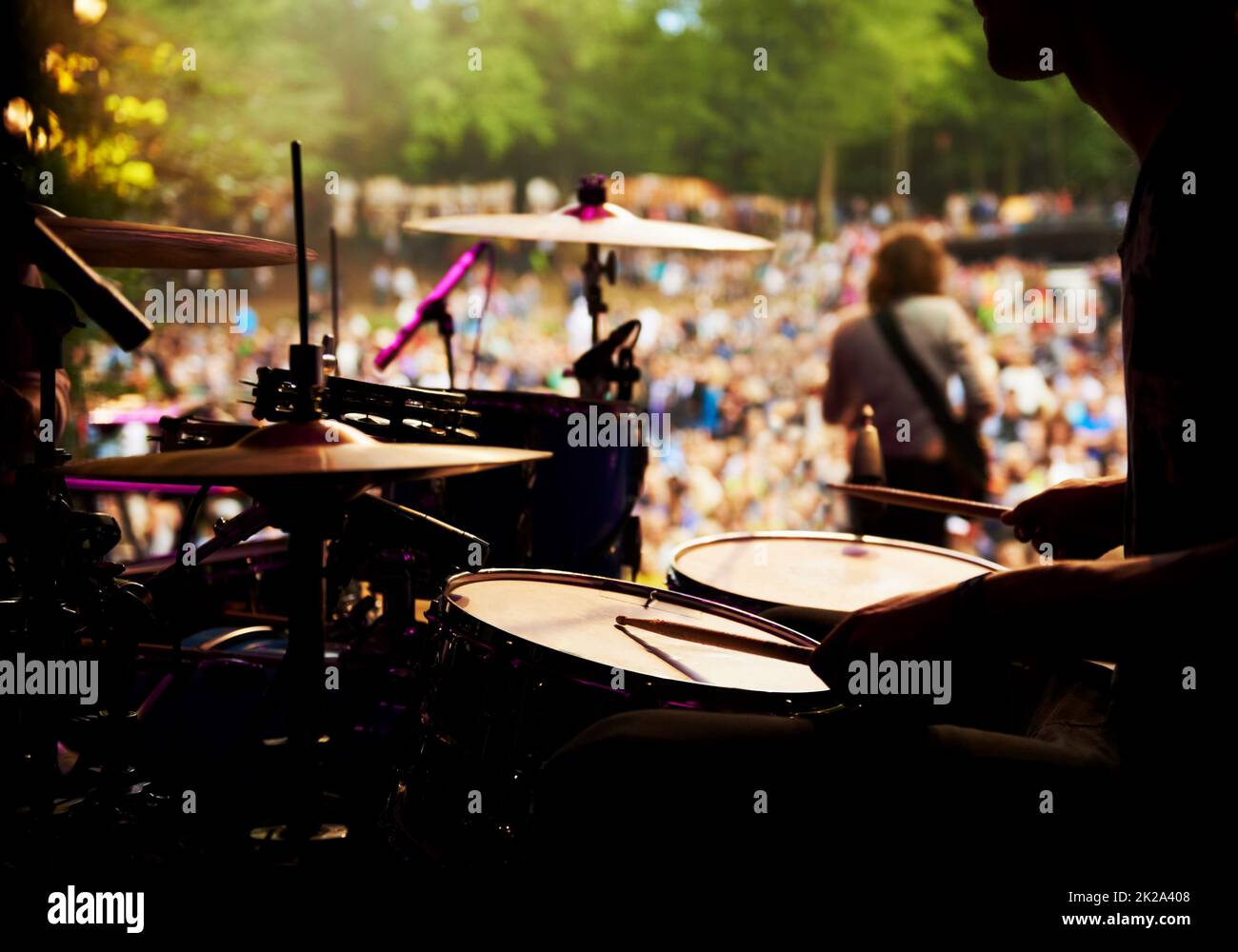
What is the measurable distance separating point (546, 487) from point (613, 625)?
3.59ft

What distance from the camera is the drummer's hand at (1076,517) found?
5.45 ft

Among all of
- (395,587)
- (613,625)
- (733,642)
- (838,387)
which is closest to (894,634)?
(733,642)

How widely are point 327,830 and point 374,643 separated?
0.84 m

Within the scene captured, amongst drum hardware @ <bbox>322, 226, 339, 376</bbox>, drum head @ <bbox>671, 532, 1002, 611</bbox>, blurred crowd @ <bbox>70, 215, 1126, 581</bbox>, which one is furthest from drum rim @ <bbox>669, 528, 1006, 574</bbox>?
blurred crowd @ <bbox>70, 215, 1126, 581</bbox>

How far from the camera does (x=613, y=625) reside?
Result: 5.73 feet

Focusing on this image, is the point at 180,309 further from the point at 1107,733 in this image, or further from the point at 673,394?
the point at 673,394

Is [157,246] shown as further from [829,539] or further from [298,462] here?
[829,539]

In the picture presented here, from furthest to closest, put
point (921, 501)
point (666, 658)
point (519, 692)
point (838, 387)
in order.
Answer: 1. point (838, 387)
2. point (921, 501)
3. point (666, 658)
4. point (519, 692)

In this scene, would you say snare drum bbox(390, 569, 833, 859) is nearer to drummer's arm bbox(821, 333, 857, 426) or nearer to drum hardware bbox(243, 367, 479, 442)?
drum hardware bbox(243, 367, 479, 442)

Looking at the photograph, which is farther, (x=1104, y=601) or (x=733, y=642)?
(x=733, y=642)

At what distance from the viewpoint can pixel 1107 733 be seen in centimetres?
124

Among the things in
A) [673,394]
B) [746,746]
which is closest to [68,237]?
[746,746]

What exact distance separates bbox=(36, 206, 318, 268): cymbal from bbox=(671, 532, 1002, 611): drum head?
1035 millimetres
